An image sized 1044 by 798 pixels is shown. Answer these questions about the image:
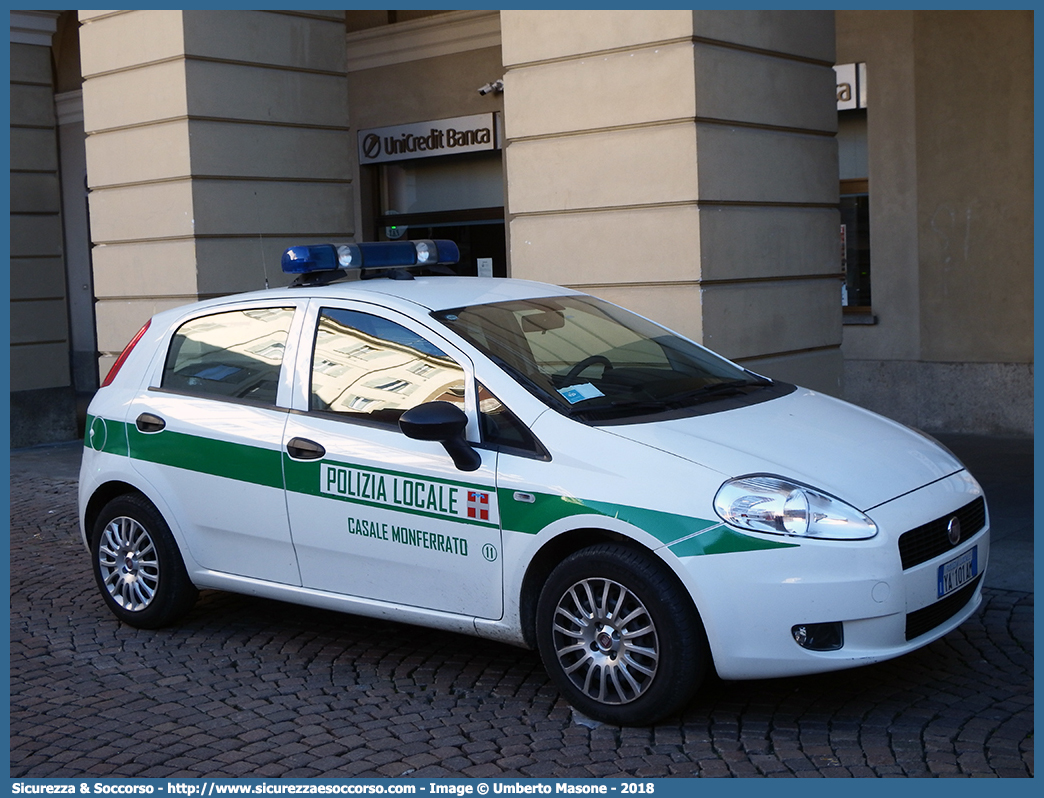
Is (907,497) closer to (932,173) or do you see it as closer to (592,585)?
(592,585)

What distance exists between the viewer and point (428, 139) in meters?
14.2

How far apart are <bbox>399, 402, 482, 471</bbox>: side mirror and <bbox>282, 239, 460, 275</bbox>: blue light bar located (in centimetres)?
142

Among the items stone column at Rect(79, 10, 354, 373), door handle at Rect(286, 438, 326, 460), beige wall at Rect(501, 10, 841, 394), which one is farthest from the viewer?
stone column at Rect(79, 10, 354, 373)

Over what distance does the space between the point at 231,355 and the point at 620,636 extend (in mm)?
2451

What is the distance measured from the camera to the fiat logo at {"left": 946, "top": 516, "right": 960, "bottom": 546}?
466 centimetres

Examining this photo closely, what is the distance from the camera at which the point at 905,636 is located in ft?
14.6

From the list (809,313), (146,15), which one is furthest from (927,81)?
(146,15)

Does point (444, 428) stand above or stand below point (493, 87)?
below

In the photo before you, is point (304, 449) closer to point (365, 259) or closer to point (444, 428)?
point (444, 428)

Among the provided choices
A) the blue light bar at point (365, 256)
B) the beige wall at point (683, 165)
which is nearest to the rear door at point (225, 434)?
the blue light bar at point (365, 256)

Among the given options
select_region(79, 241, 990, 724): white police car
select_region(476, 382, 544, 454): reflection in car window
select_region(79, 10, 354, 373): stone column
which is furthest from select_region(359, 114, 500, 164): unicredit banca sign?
select_region(476, 382, 544, 454): reflection in car window

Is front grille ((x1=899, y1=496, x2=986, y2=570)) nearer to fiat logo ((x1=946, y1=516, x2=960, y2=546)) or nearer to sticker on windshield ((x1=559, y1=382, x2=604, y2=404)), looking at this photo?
fiat logo ((x1=946, y1=516, x2=960, y2=546))

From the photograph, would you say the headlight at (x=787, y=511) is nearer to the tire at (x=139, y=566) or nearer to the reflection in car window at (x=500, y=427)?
the reflection in car window at (x=500, y=427)

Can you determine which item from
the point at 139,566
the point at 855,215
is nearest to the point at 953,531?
the point at 139,566
